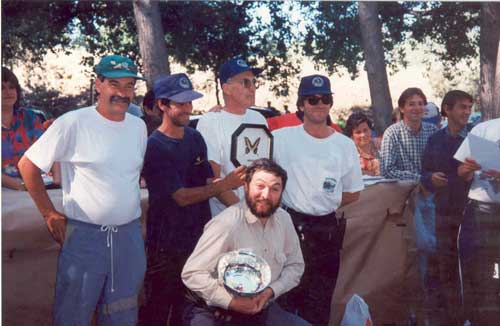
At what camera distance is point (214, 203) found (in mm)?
3533

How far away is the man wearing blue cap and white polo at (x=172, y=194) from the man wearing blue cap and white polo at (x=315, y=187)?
0.50 meters

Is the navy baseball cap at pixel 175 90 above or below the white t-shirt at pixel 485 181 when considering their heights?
above

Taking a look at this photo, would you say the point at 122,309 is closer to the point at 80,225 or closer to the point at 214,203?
the point at 80,225

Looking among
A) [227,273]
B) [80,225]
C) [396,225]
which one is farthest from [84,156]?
[396,225]

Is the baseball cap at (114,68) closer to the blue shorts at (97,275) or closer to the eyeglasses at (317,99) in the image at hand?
the blue shorts at (97,275)

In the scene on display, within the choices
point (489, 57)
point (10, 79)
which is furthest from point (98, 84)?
point (489, 57)

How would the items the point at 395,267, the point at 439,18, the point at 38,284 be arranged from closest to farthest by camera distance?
the point at 38,284 → the point at 395,267 → the point at 439,18

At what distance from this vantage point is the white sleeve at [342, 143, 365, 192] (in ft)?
12.1

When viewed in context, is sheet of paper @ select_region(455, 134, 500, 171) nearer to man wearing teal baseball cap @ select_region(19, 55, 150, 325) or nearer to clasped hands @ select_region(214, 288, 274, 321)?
clasped hands @ select_region(214, 288, 274, 321)

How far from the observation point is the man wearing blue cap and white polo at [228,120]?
3466 millimetres

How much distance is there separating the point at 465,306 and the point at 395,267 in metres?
0.50

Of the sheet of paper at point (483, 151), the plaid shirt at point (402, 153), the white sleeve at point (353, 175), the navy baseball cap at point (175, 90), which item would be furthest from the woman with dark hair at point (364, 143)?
the navy baseball cap at point (175, 90)

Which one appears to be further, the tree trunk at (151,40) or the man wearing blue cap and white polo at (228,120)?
the tree trunk at (151,40)

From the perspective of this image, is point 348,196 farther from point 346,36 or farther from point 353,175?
point 346,36
